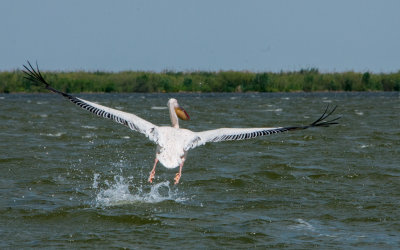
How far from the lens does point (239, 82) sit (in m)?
60.2

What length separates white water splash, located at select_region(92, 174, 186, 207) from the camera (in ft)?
33.9

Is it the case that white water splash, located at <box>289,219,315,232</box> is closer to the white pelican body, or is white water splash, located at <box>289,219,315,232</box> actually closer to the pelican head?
the white pelican body

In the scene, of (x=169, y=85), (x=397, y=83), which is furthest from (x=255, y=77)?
(x=397, y=83)

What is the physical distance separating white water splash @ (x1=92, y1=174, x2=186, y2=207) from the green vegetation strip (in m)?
46.1

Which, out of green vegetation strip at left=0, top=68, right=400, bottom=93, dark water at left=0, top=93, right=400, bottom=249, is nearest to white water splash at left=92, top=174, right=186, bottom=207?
dark water at left=0, top=93, right=400, bottom=249

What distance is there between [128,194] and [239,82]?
163ft

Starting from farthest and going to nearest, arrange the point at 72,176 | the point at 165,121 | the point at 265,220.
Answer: the point at 165,121, the point at 72,176, the point at 265,220

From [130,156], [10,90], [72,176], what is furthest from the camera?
[10,90]

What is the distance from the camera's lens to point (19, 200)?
1023 cm

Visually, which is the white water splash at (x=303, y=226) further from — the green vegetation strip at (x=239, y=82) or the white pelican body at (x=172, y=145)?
the green vegetation strip at (x=239, y=82)

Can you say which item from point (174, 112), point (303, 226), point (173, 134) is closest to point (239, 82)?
point (174, 112)

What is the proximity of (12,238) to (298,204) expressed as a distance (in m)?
3.82

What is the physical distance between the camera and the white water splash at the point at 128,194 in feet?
33.9

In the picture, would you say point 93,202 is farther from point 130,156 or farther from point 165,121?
point 165,121
